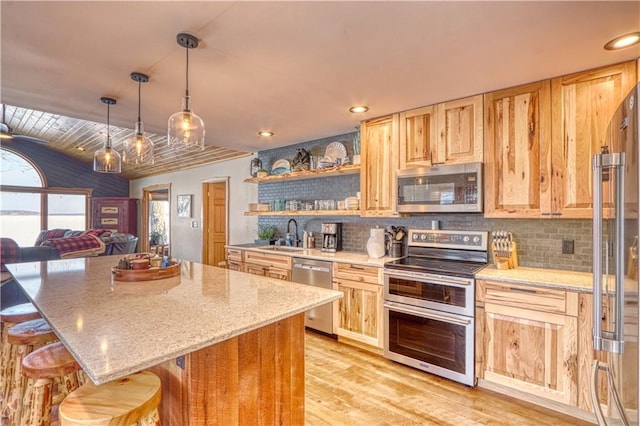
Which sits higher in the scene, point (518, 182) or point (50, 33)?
point (50, 33)

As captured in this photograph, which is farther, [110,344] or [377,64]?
A: [377,64]

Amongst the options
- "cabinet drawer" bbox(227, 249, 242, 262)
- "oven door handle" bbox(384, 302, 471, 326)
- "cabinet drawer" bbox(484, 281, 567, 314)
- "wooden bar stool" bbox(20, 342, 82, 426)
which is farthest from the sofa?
"cabinet drawer" bbox(484, 281, 567, 314)

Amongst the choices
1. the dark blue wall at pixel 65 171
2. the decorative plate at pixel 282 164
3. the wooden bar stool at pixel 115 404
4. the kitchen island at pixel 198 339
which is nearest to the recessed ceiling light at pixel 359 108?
the decorative plate at pixel 282 164

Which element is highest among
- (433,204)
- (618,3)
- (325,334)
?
(618,3)

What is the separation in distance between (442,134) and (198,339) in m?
2.56

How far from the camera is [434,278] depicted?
2520 mm

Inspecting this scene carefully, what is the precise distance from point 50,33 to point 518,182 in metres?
3.23

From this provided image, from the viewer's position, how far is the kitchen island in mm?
1053

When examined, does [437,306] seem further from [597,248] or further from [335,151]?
[335,151]

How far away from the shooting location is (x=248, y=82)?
2.40 metres

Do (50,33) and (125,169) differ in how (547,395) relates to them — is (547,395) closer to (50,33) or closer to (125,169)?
(50,33)

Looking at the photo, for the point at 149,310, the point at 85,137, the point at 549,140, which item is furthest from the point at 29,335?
the point at 85,137

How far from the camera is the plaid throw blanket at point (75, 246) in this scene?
13.0 ft

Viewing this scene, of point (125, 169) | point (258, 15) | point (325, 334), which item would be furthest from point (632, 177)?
point (125, 169)
